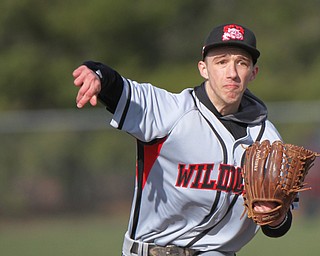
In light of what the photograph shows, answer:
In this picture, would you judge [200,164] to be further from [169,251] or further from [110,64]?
[110,64]

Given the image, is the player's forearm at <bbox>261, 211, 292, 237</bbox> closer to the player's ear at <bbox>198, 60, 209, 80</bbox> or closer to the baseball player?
the baseball player

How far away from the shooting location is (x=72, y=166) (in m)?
11.4

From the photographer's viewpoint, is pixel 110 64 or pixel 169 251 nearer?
pixel 169 251

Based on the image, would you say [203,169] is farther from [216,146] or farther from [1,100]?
[1,100]

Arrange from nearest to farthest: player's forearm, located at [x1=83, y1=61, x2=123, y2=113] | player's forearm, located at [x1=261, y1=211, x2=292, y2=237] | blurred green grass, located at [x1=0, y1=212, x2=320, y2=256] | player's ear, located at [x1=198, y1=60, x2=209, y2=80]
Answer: player's forearm, located at [x1=83, y1=61, x2=123, y2=113] → player's forearm, located at [x1=261, y1=211, x2=292, y2=237] → player's ear, located at [x1=198, y1=60, x2=209, y2=80] → blurred green grass, located at [x1=0, y1=212, x2=320, y2=256]

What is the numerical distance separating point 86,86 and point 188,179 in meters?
0.80

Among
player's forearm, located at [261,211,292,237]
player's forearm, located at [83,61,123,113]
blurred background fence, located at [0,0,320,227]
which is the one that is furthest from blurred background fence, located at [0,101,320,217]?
player's forearm, located at [83,61,123,113]

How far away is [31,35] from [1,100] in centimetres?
202

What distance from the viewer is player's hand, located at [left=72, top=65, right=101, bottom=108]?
11.6 ft

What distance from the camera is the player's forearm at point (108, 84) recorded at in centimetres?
374

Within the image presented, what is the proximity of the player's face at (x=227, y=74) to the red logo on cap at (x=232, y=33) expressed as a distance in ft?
0.19

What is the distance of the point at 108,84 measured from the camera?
3787mm

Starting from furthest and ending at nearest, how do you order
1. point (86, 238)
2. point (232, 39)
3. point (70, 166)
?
1. point (70, 166)
2. point (86, 238)
3. point (232, 39)

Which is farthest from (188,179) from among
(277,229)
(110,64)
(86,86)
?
(110,64)
